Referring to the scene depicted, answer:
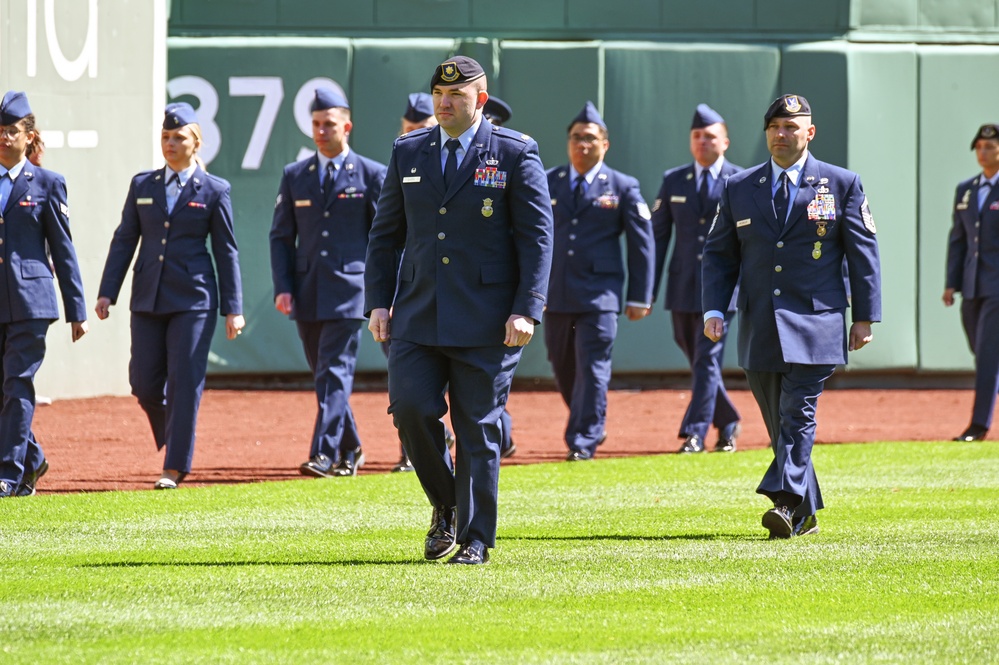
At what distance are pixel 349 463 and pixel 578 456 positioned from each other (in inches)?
62.3

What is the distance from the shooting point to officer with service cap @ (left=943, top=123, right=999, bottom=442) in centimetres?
1200

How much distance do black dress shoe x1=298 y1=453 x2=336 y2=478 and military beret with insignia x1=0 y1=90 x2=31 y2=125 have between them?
263 cm

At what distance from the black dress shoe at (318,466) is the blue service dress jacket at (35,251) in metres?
1.71

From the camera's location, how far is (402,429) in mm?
6734

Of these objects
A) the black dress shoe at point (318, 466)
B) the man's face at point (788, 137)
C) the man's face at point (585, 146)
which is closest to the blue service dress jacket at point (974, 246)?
the man's face at point (585, 146)

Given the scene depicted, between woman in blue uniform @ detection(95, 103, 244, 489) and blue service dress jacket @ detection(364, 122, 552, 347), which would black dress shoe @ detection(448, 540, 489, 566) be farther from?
woman in blue uniform @ detection(95, 103, 244, 489)

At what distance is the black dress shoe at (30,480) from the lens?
898cm

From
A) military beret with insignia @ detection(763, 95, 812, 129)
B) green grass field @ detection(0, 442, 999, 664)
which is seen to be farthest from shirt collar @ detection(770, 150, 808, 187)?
green grass field @ detection(0, 442, 999, 664)

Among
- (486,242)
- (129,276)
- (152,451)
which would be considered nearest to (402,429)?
(486,242)

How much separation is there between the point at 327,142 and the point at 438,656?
19.4ft

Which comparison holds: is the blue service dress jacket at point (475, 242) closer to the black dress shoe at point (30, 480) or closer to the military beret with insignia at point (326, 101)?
the black dress shoe at point (30, 480)

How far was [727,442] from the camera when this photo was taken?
38.3ft

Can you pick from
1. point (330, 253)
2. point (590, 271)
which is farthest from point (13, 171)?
point (590, 271)

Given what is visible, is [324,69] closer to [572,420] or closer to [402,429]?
[572,420]
